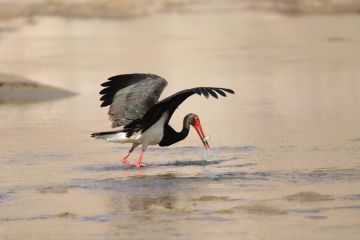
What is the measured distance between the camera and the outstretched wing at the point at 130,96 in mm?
14078

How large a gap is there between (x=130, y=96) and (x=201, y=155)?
1152mm

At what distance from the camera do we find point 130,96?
14.3m

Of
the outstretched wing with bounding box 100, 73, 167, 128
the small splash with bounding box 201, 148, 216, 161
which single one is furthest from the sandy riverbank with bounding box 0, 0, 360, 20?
the small splash with bounding box 201, 148, 216, 161

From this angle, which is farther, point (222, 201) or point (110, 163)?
point (110, 163)

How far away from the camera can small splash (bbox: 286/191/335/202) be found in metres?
10.8

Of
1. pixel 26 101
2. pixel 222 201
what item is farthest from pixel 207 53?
pixel 222 201

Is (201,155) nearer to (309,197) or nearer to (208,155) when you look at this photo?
(208,155)

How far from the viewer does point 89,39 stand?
3406 cm

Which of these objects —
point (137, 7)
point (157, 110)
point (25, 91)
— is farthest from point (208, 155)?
point (137, 7)

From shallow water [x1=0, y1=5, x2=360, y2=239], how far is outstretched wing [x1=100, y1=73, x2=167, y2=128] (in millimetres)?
592

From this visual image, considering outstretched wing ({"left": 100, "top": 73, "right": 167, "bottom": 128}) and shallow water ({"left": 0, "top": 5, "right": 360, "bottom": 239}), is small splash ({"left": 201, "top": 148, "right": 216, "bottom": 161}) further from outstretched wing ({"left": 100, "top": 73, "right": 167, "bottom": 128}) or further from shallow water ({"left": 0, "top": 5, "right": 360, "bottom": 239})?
outstretched wing ({"left": 100, "top": 73, "right": 167, "bottom": 128})

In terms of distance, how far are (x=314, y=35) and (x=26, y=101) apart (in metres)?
14.6

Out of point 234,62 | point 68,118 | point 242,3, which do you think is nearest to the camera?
point 68,118

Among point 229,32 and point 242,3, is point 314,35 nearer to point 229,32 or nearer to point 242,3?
point 229,32
